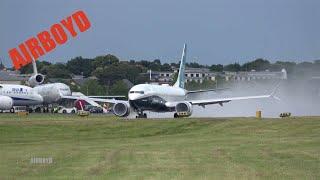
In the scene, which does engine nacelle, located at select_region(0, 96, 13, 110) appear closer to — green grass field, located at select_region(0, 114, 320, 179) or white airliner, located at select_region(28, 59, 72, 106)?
white airliner, located at select_region(28, 59, 72, 106)

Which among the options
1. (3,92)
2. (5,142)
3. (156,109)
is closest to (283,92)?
(156,109)

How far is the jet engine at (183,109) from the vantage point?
240ft

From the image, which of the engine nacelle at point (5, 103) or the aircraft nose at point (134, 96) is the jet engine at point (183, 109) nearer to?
the aircraft nose at point (134, 96)

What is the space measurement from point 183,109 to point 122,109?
20.2 feet

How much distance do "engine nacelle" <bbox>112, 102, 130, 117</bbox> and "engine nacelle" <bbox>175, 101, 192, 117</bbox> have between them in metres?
4.85

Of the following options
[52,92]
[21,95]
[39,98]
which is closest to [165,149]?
[21,95]

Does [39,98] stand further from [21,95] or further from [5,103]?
[5,103]

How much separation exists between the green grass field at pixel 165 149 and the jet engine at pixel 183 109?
19.8m

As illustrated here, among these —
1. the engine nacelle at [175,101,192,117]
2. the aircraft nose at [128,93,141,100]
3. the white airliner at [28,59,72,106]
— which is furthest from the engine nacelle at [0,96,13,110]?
the engine nacelle at [175,101,192,117]

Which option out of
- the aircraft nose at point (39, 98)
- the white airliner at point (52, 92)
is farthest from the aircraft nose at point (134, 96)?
the aircraft nose at point (39, 98)

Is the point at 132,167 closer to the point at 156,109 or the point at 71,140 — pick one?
the point at 71,140

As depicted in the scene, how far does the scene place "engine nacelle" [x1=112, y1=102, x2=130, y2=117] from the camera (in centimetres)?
7488

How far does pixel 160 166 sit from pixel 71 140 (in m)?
17.3

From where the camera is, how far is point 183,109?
73.8 meters
